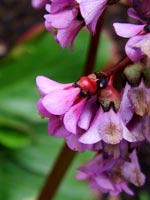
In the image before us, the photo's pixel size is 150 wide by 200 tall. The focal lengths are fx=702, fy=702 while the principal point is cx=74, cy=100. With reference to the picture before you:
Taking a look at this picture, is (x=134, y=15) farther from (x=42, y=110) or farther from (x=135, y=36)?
(x=42, y=110)

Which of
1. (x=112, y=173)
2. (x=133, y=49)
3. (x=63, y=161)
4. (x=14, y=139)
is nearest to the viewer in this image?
(x=133, y=49)

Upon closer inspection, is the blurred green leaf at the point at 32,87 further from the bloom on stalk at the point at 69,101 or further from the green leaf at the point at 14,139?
the bloom on stalk at the point at 69,101

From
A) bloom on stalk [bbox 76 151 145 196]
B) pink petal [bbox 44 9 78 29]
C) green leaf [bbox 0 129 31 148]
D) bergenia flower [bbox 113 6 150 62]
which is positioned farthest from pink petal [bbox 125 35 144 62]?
green leaf [bbox 0 129 31 148]

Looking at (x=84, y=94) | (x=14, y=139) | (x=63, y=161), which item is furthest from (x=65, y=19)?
(x=14, y=139)

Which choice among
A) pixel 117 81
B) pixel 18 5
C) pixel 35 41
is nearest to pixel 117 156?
pixel 117 81

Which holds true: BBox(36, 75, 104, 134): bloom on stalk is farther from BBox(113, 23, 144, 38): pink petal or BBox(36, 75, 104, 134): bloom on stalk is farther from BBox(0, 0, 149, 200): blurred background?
BBox(0, 0, 149, 200): blurred background

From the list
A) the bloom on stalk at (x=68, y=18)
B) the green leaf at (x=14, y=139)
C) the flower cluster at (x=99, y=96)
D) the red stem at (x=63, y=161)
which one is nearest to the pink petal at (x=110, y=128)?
the flower cluster at (x=99, y=96)
